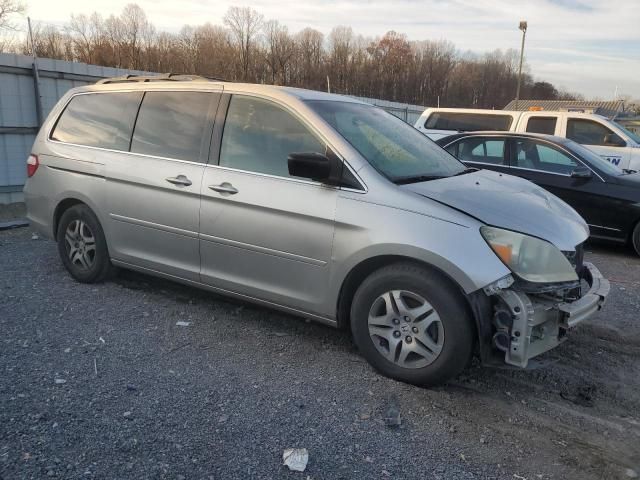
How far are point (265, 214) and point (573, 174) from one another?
4.96m

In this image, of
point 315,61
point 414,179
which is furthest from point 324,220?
point 315,61

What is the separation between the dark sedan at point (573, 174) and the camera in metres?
7.01

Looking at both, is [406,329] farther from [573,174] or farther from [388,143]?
[573,174]

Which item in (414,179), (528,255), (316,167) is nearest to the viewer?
(528,255)

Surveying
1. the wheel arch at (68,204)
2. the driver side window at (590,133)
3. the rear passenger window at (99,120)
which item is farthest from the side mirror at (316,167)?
the driver side window at (590,133)

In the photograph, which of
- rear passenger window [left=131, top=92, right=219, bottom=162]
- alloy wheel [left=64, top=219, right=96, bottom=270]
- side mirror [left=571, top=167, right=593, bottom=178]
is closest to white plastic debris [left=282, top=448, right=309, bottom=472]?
rear passenger window [left=131, top=92, right=219, bottom=162]

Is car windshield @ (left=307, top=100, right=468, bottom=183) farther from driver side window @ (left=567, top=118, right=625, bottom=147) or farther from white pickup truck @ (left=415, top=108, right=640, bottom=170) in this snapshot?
driver side window @ (left=567, top=118, right=625, bottom=147)

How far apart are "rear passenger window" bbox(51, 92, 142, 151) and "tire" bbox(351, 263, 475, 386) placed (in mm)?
2604

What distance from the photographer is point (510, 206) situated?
355cm

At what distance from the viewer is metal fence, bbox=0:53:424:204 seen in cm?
912

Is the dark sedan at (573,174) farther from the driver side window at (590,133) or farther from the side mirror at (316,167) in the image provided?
the side mirror at (316,167)

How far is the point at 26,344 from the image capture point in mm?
3871

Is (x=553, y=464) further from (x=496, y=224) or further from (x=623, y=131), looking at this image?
(x=623, y=131)

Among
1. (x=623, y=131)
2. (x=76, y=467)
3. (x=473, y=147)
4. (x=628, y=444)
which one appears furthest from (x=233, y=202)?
(x=623, y=131)
